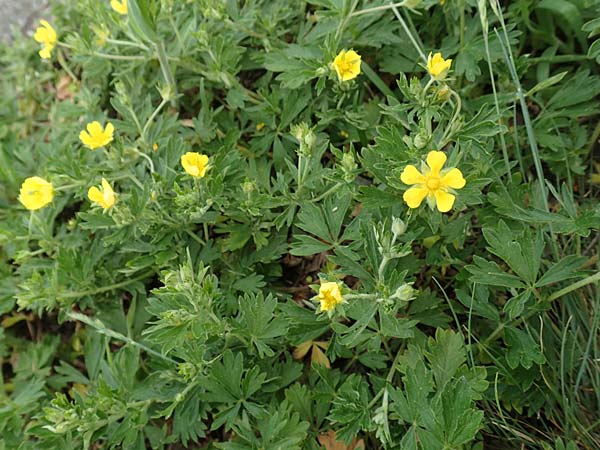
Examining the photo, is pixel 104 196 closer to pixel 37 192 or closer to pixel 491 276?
pixel 37 192

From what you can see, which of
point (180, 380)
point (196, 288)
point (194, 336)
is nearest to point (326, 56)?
point (196, 288)

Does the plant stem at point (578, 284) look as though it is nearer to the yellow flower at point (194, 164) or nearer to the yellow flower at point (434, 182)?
the yellow flower at point (434, 182)

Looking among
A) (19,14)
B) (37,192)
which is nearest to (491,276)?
(37,192)

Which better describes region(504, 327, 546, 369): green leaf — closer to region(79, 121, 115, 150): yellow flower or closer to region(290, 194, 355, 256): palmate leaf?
region(290, 194, 355, 256): palmate leaf

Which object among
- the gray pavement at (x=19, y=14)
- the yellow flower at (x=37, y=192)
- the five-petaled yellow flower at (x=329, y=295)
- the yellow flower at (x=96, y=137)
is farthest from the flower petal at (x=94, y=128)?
the gray pavement at (x=19, y=14)

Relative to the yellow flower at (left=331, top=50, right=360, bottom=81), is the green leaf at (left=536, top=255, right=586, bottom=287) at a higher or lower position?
lower

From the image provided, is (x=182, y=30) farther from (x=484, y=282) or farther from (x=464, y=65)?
(x=484, y=282)

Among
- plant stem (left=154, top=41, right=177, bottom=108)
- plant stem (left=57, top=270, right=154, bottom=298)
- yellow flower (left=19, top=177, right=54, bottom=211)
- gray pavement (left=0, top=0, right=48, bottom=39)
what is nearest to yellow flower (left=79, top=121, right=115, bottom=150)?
yellow flower (left=19, top=177, right=54, bottom=211)
